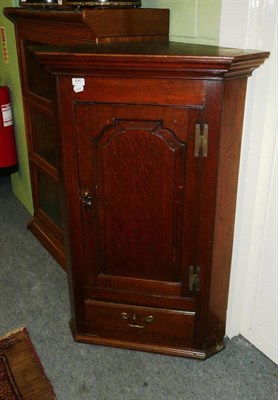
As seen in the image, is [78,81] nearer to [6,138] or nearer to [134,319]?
[134,319]

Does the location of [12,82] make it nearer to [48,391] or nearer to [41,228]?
[41,228]

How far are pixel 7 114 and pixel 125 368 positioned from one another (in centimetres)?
187

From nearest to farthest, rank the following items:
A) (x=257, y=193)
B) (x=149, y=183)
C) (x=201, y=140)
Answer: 1. (x=201, y=140)
2. (x=149, y=183)
3. (x=257, y=193)

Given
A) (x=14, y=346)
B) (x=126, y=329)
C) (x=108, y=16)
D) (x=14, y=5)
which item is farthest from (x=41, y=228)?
(x=108, y=16)

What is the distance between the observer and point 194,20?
5.05 ft

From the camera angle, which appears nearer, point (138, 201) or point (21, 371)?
point (138, 201)

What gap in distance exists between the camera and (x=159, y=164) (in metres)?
1.42

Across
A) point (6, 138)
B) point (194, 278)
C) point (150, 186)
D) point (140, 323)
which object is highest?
point (150, 186)

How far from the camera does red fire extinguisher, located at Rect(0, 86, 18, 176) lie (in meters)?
2.76

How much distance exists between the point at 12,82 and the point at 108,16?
55.7 inches

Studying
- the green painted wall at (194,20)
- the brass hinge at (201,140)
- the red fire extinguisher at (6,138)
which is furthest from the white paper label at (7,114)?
the brass hinge at (201,140)

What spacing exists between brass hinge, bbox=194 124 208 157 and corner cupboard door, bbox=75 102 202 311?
2 centimetres

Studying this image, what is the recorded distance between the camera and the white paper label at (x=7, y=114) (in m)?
2.78

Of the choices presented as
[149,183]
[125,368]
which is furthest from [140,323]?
[149,183]
